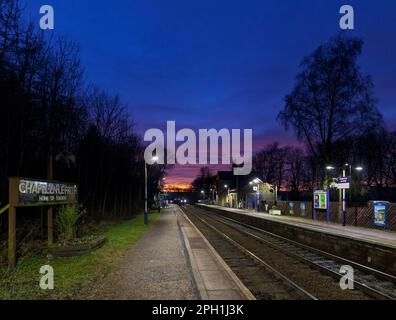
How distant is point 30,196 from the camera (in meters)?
11.9

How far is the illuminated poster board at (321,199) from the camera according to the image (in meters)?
32.7

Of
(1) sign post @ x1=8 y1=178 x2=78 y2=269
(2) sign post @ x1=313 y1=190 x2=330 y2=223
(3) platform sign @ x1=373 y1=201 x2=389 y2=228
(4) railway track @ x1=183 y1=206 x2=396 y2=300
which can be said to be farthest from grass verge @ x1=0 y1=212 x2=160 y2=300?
(2) sign post @ x1=313 y1=190 x2=330 y2=223

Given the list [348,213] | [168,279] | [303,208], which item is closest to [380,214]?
[348,213]

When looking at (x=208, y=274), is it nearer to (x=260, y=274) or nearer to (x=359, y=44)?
(x=260, y=274)

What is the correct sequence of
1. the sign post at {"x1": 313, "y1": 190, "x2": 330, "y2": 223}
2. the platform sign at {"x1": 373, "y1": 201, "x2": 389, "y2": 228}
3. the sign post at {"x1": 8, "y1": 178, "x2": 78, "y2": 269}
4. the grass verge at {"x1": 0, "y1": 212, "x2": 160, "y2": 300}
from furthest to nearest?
the sign post at {"x1": 313, "y1": 190, "x2": 330, "y2": 223}, the platform sign at {"x1": 373, "y1": 201, "x2": 389, "y2": 228}, the sign post at {"x1": 8, "y1": 178, "x2": 78, "y2": 269}, the grass verge at {"x1": 0, "y1": 212, "x2": 160, "y2": 300}

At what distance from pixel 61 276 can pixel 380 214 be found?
20.3 metres

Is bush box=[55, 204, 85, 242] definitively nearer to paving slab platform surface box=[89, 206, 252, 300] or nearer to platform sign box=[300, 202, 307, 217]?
paving slab platform surface box=[89, 206, 252, 300]

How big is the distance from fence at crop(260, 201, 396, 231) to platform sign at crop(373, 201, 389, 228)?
0.19 metres

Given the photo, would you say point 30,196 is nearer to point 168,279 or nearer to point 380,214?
point 168,279

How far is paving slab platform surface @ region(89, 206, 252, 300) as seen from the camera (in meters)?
8.41

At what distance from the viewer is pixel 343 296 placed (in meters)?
9.47
